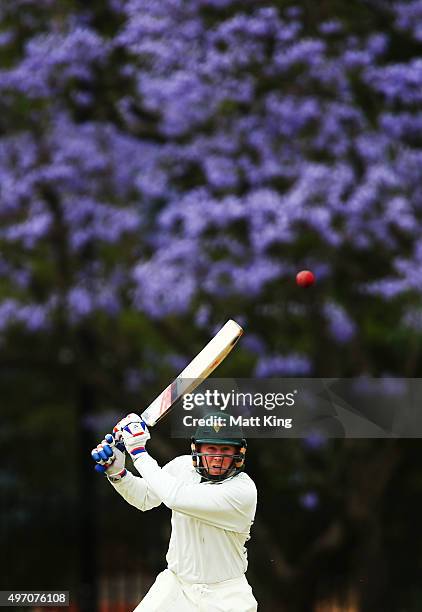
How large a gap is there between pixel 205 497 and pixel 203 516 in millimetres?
79

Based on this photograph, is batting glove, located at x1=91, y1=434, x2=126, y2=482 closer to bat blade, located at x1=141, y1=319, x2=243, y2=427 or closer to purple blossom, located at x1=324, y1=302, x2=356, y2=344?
bat blade, located at x1=141, y1=319, x2=243, y2=427

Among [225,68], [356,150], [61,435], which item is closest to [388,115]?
[356,150]

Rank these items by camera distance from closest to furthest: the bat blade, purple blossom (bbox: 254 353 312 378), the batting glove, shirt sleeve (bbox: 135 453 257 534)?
shirt sleeve (bbox: 135 453 257 534) < the batting glove < the bat blade < purple blossom (bbox: 254 353 312 378)

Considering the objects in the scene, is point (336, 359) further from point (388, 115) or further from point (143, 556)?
point (143, 556)

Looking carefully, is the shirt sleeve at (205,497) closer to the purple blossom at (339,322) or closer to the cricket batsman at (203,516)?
the cricket batsman at (203,516)

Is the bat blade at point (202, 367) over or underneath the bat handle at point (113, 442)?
over

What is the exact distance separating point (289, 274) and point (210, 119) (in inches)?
52.6

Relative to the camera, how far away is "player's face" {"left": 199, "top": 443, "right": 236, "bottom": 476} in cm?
499

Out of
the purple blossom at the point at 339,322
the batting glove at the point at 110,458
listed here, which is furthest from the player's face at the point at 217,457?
the purple blossom at the point at 339,322

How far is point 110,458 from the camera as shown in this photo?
16.3 feet

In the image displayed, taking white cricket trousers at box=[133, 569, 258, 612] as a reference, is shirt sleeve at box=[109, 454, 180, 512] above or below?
above

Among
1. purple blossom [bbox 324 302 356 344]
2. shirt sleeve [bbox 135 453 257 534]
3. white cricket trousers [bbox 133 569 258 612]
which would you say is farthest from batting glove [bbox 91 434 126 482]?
purple blossom [bbox 324 302 356 344]

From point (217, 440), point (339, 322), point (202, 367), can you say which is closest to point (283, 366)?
point (339, 322)

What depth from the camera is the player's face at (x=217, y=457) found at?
4.99 metres
